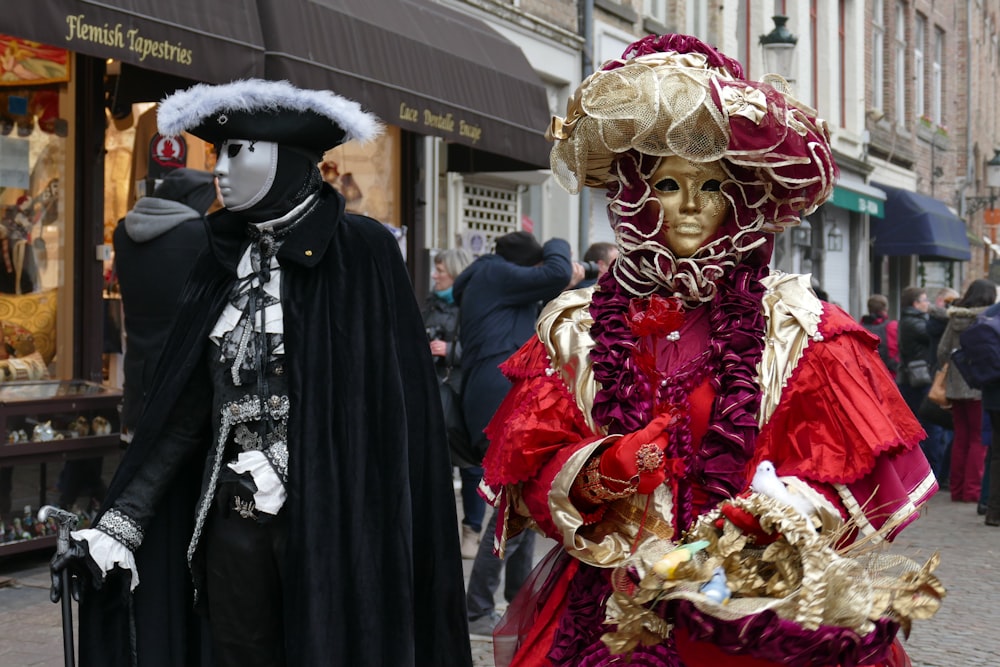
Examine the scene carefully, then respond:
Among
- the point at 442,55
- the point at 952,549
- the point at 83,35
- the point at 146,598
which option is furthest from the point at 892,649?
the point at 442,55

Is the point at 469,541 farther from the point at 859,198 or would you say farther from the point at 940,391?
the point at 859,198

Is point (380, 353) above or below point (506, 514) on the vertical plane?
above

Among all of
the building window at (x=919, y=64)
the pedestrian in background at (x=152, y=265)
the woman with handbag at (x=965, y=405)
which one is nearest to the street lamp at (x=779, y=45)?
the woman with handbag at (x=965, y=405)

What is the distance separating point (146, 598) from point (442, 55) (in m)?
7.02

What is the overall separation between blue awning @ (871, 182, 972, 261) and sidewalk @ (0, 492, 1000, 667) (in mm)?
17137

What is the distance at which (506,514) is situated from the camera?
3.21 meters

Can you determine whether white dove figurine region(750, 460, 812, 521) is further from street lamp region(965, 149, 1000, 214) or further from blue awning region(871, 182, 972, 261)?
street lamp region(965, 149, 1000, 214)

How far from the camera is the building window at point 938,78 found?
30.6 meters

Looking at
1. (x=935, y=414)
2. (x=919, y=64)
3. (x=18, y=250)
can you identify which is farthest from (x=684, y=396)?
(x=919, y=64)

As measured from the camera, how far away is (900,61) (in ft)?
93.0

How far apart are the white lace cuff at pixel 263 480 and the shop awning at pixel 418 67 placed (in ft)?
16.6

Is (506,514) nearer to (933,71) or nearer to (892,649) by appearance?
(892,649)

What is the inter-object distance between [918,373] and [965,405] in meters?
0.76

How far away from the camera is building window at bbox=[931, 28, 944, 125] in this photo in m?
30.6
